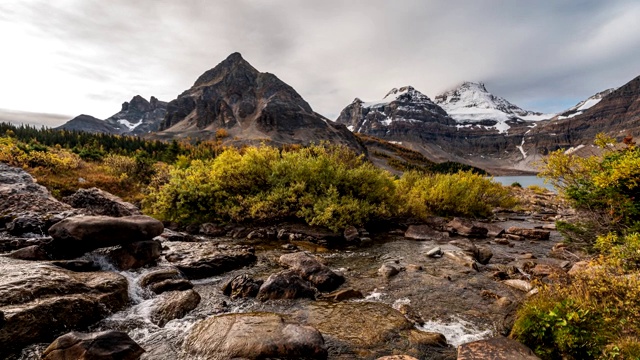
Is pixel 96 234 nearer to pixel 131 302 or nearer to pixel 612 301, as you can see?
pixel 131 302

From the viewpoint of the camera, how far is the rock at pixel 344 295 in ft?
34.6

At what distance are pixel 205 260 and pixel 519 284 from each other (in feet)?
43.1

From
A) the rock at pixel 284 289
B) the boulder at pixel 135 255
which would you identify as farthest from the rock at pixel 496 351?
the boulder at pixel 135 255

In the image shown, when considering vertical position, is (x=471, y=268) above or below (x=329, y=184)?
below

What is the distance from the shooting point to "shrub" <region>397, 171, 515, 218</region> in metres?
26.4

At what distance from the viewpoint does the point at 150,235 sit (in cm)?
1420

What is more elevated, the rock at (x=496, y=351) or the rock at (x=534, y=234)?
the rock at (x=496, y=351)

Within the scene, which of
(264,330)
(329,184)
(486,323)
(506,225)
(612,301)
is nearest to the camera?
(612,301)

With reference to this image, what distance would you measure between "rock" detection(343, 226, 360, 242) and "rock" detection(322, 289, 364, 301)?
29.8 ft

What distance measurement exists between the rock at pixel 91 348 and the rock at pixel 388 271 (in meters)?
9.36

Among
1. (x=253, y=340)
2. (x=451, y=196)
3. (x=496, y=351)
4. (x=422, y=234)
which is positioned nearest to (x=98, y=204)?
(x=253, y=340)

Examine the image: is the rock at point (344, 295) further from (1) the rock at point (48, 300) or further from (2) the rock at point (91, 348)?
(1) the rock at point (48, 300)

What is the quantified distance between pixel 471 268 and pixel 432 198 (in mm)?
15124

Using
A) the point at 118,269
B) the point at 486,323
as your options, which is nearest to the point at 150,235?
the point at 118,269
